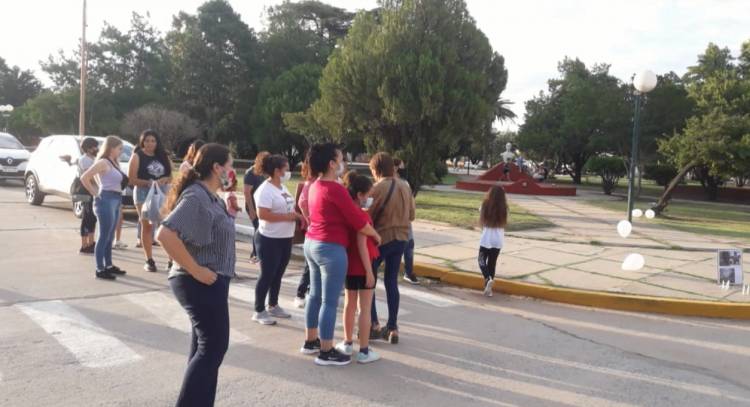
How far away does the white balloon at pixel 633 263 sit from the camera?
8.68 meters

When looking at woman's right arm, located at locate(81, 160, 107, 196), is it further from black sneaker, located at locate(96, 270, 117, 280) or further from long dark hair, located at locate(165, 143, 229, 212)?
long dark hair, located at locate(165, 143, 229, 212)

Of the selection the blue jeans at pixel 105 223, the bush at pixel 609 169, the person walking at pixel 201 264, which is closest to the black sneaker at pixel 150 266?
the blue jeans at pixel 105 223

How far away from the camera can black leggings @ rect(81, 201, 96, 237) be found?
8.06m

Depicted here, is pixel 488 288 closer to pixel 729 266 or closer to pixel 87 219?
pixel 729 266

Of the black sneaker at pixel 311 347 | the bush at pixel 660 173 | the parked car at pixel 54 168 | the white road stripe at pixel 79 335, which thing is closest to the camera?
the white road stripe at pixel 79 335

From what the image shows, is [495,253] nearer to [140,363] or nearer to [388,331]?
[388,331]

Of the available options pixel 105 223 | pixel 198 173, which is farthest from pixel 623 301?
pixel 105 223

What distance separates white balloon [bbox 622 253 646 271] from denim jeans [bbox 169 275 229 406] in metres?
7.17

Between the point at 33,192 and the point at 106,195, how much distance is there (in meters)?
8.30

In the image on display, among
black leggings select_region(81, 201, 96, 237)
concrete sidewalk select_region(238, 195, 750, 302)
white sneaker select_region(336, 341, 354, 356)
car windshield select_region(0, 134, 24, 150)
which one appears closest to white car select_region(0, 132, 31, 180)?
car windshield select_region(0, 134, 24, 150)

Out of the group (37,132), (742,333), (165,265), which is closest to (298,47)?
(37,132)

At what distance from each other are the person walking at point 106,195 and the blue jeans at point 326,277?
3.59 metres

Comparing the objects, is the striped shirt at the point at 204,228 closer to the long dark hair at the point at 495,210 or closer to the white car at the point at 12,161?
the long dark hair at the point at 495,210

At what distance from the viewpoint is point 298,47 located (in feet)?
163
